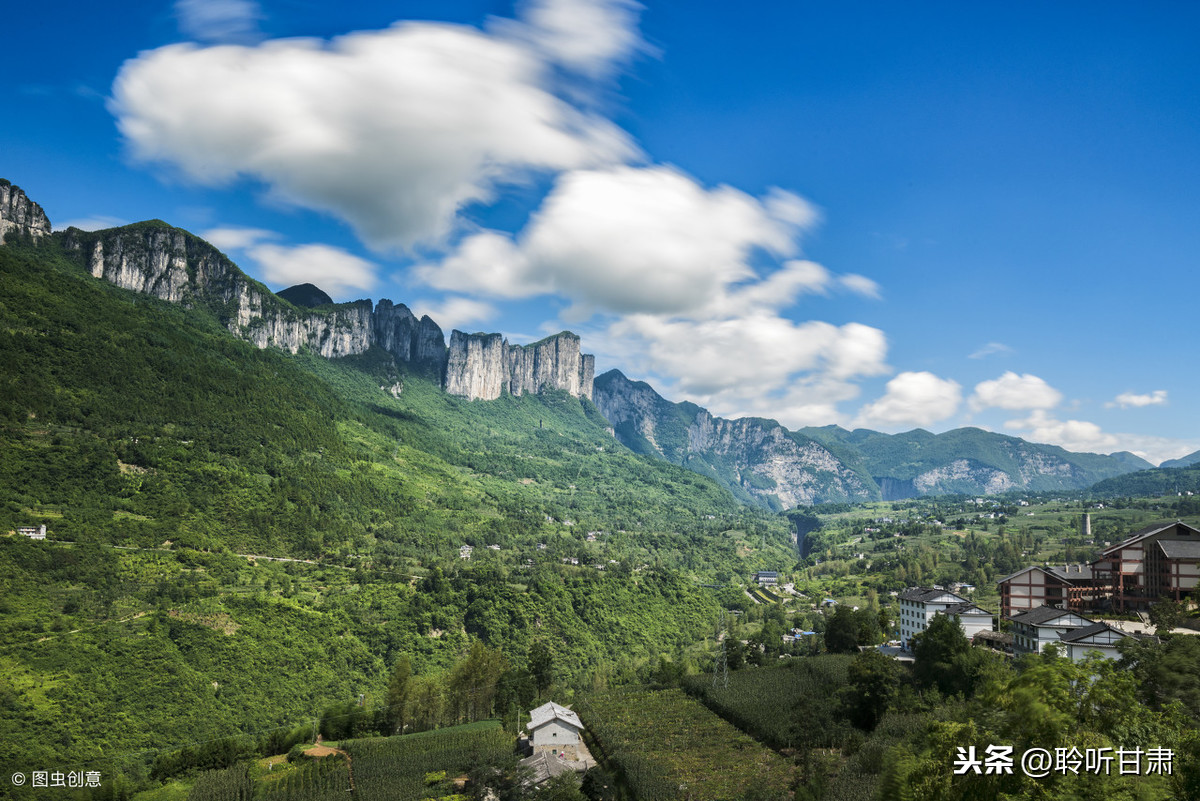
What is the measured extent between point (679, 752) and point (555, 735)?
8880mm

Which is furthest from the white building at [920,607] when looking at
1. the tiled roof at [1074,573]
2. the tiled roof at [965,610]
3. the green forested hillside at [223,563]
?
the green forested hillside at [223,563]

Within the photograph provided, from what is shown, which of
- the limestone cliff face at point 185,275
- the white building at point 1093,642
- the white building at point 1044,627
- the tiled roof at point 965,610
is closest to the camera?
the white building at point 1093,642

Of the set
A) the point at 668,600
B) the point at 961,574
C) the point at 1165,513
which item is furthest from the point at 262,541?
the point at 1165,513

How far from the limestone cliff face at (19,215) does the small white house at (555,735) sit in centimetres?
14488

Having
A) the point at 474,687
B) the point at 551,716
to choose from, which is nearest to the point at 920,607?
the point at 551,716

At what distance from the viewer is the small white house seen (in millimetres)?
46406

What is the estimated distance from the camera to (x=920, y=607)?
206 feet

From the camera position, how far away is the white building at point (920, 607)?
6053 cm

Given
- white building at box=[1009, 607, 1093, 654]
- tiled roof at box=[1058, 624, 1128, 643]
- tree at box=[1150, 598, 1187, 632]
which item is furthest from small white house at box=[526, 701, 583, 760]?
tree at box=[1150, 598, 1187, 632]

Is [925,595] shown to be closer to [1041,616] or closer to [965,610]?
[965,610]

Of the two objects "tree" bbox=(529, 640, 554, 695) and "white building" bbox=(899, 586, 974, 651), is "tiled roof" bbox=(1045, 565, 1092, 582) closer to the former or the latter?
"white building" bbox=(899, 586, 974, 651)

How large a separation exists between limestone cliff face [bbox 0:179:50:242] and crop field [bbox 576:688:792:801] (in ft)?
479

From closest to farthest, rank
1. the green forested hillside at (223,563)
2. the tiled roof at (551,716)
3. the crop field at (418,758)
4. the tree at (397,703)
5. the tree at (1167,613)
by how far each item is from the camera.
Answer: the tree at (1167,613)
the crop field at (418,758)
the tiled roof at (551,716)
the tree at (397,703)
the green forested hillside at (223,563)

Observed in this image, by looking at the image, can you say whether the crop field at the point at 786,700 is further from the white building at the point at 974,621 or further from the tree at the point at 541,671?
the tree at the point at 541,671
